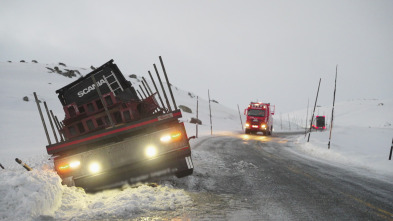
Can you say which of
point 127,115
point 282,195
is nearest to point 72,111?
point 127,115

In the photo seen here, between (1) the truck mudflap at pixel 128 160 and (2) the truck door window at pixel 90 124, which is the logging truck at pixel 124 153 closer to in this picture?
(1) the truck mudflap at pixel 128 160

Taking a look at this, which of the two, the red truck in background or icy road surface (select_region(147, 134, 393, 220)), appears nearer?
icy road surface (select_region(147, 134, 393, 220))

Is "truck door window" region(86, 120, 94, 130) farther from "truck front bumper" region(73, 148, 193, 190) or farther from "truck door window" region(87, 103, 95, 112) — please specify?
"truck front bumper" region(73, 148, 193, 190)

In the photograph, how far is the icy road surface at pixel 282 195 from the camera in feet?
13.1

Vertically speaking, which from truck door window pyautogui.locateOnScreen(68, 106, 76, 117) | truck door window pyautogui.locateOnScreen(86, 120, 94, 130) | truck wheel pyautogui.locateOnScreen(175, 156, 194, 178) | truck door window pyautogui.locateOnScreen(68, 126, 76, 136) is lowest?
truck wheel pyautogui.locateOnScreen(175, 156, 194, 178)

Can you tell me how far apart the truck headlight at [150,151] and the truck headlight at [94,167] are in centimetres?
98

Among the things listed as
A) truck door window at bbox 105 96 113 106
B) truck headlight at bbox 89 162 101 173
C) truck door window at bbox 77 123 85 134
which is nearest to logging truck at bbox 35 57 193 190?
truck headlight at bbox 89 162 101 173

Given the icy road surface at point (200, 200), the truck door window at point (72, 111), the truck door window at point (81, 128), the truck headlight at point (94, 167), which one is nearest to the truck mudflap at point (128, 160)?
the truck headlight at point (94, 167)

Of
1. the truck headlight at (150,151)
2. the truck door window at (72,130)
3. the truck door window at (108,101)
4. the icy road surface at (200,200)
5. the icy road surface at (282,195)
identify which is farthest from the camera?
the truck door window at (108,101)

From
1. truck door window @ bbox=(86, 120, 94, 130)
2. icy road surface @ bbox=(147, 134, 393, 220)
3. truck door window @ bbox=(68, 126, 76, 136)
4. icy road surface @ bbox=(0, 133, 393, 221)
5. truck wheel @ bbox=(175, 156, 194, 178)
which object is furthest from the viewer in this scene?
truck door window @ bbox=(68, 126, 76, 136)

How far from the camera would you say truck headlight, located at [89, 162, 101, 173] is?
16.5 feet

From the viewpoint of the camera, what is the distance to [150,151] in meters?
5.20

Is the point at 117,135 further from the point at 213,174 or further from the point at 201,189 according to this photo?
the point at 213,174

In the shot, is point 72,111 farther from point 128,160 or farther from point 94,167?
point 128,160
